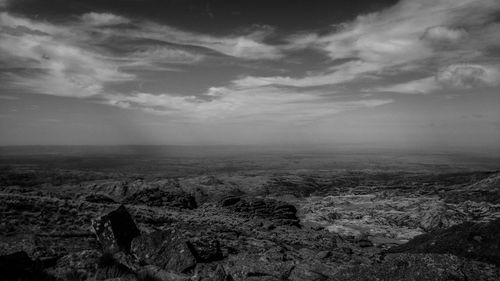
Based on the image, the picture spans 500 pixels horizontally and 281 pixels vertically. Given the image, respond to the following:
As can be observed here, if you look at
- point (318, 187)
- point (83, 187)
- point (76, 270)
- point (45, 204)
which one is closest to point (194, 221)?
point (45, 204)

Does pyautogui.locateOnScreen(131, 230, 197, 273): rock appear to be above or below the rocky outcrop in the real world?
above

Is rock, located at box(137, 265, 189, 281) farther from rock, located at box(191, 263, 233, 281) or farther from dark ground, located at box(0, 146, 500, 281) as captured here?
rock, located at box(191, 263, 233, 281)

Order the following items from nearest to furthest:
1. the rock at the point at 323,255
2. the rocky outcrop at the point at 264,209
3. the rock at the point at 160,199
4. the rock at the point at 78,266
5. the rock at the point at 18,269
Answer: the rock at the point at 18,269
the rock at the point at 78,266
the rock at the point at 323,255
the rocky outcrop at the point at 264,209
the rock at the point at 160,199

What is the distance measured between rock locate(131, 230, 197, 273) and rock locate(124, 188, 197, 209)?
38433mm

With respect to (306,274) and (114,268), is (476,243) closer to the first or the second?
(306,274)

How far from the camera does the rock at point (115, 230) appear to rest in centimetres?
1501

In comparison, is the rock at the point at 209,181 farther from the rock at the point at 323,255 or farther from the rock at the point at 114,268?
the rock at the point at 114,268

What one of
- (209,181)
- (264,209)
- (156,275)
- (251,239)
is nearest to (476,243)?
(156,275)

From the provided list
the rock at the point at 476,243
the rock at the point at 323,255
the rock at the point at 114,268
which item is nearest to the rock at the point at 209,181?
the rock at the point at 323,255

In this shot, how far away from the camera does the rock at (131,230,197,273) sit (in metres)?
13.6

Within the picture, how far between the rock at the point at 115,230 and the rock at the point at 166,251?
0.88 metres

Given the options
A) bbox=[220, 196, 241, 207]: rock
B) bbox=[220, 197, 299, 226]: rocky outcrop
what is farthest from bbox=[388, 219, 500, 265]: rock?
bbox=[220, 196, 241, 207]: rock

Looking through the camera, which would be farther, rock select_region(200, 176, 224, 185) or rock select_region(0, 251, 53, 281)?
rock select_region(200, 176, 224, 185)

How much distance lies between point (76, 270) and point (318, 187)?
3459 inches
